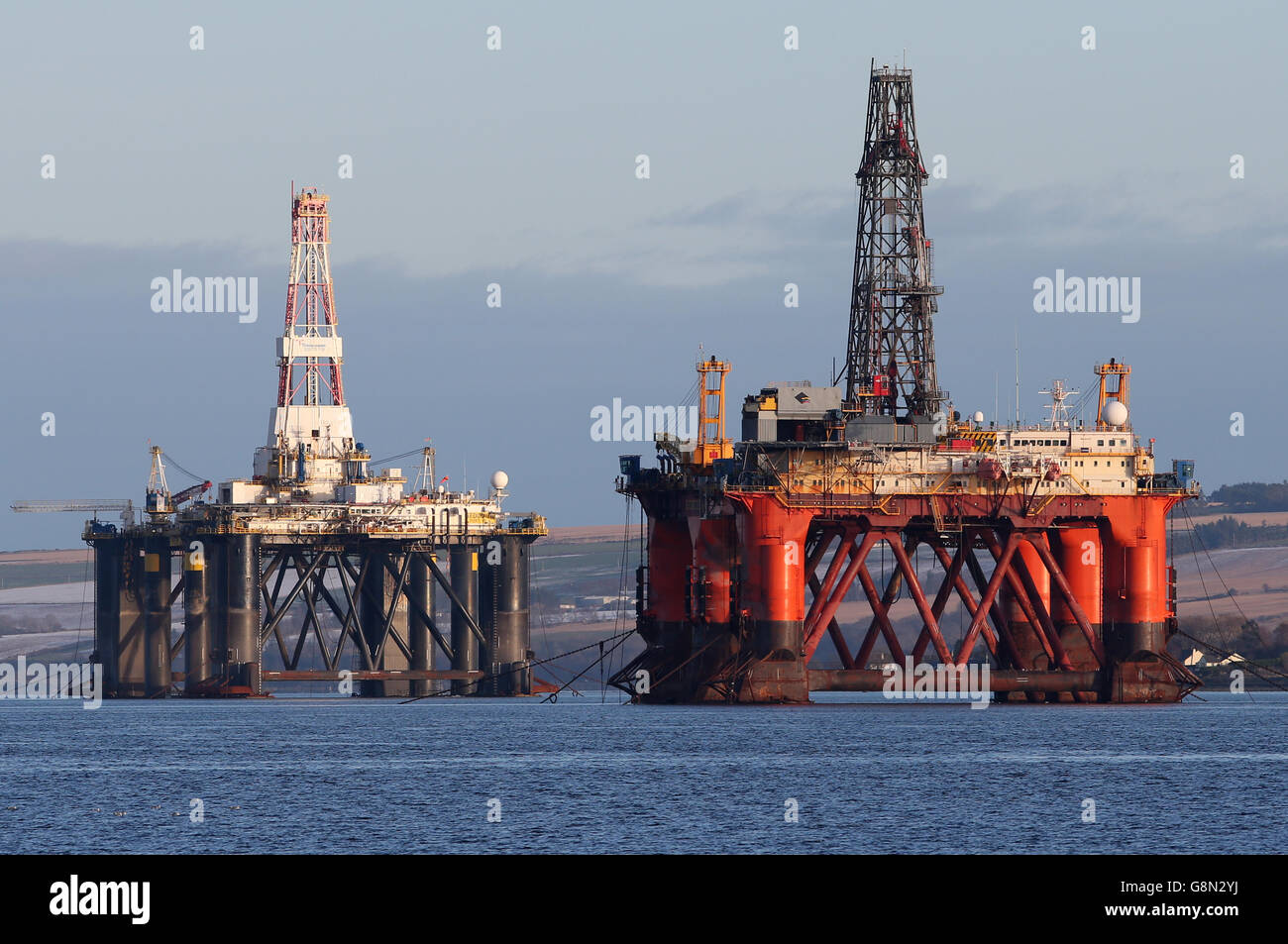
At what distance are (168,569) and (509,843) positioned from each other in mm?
86687

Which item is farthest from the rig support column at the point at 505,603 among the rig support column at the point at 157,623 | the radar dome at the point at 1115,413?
the radar dome at the point at 1115,413

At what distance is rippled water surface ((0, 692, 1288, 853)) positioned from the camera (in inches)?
1919

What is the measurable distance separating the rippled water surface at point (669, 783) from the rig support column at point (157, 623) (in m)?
29.8

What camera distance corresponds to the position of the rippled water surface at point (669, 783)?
48750 millimetres

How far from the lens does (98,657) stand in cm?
13262

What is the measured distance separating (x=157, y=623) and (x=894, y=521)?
180 ft

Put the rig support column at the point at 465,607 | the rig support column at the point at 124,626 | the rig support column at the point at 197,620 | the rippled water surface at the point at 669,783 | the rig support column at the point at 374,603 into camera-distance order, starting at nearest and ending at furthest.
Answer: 1. the rippled water surface at the point at 669,783
2. the rig support column at the point at 197,620
3. the rig support column at the point at 465,607
4. the rig support column at the point at 124,626
5. the rig support column at the point at 374,603

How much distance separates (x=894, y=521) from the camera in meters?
92.8

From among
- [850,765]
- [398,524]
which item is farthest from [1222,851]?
[398,524]

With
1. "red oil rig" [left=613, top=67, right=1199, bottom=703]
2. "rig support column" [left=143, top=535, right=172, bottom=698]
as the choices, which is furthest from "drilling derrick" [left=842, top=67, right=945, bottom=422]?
"rig support column" [left=143, top=535, right=172, bottom=698]

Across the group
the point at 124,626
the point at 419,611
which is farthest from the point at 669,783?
the point at 124,626

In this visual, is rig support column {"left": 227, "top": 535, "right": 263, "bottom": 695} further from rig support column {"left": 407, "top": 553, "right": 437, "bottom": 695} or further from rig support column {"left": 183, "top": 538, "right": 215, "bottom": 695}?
rig support column {"left": 407, "top": 553, "right": 437, "bottom": 695}

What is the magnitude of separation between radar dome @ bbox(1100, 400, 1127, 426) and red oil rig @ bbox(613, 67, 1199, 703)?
6 cm

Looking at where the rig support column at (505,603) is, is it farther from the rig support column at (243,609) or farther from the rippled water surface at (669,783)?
the rippled water surface at (669,783)
